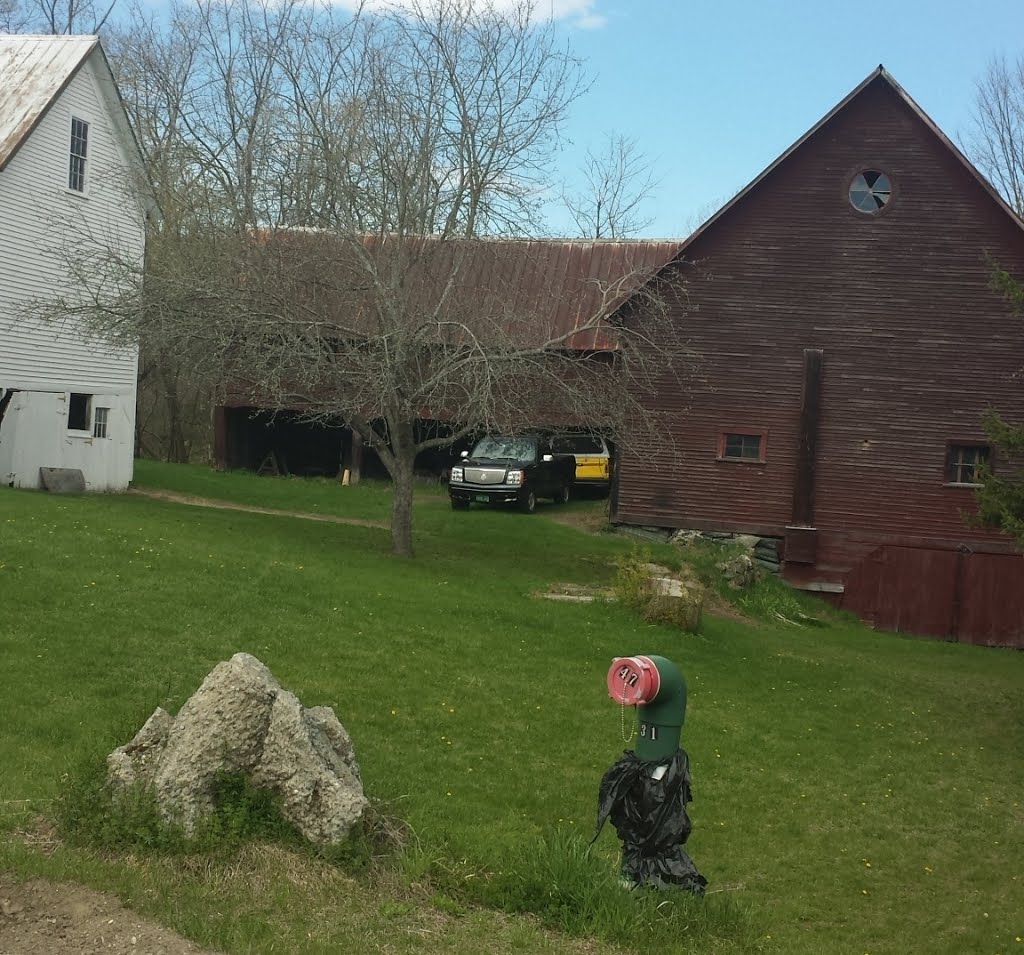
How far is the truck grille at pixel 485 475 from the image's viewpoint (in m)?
29.3

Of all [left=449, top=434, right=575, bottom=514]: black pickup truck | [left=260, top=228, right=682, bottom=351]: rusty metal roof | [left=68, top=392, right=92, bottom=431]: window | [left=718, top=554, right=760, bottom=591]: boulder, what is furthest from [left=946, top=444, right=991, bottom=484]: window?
[left=68, top=392, right=92, bottom=431]: window

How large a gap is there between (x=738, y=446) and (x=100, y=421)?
13886 millimetres

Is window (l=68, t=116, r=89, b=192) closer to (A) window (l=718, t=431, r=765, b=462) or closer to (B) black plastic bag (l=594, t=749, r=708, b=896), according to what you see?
(A) window (l=718, t=431, r=765, b=462)

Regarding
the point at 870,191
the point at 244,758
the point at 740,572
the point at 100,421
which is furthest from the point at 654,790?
the point at 100,421

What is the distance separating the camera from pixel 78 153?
85.3 feet

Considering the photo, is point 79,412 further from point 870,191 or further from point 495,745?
point 495,745

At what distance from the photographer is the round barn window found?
2550cm

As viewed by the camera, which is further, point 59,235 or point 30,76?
point 30,76

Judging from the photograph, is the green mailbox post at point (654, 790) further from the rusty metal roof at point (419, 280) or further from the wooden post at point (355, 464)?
the wooden post at point (355, 464)

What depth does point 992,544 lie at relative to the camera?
82.9ft

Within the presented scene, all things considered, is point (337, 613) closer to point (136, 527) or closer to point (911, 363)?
point (136, 527)

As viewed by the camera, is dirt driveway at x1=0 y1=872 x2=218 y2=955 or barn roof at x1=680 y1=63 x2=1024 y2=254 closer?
dirt driveway at x1=0 y1=872 x2=218 y2=955

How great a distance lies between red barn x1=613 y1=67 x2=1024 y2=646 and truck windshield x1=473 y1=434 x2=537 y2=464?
15.5ft

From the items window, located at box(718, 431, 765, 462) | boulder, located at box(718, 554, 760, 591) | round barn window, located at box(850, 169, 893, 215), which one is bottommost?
boulder, located at box(718, 554, 760, 591)
